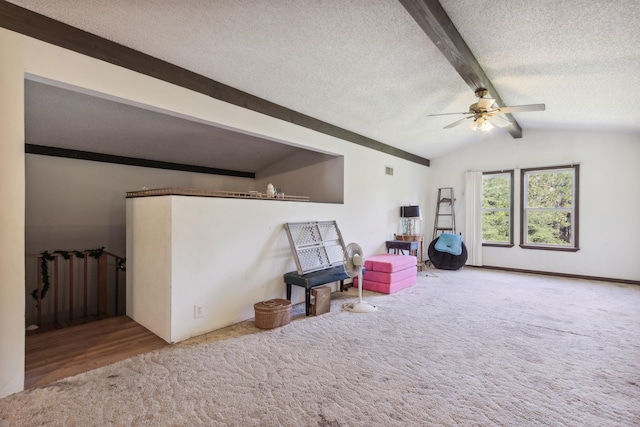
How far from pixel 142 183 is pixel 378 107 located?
412 centimetres

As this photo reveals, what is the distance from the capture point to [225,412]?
6.18 feet

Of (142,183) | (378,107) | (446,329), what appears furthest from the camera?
(142,183)

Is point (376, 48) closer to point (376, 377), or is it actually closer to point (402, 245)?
point (376, 377)

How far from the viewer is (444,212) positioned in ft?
24.8

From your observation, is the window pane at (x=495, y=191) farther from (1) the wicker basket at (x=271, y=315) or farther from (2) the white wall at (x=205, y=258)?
(1) the wicker basket at (x=271, y=315)

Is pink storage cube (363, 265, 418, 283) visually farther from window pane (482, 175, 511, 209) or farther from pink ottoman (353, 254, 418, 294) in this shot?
window pane (482, 175, 511, 209)

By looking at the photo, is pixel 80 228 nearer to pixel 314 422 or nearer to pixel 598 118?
pixel 314 422

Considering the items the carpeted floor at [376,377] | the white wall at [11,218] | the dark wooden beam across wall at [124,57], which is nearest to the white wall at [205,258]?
the carpeted floor at [376,377]

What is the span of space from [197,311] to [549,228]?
6769 mm

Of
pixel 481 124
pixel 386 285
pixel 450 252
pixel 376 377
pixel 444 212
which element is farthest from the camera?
pixel 444 212

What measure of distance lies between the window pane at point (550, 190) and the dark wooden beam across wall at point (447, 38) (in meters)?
3.50

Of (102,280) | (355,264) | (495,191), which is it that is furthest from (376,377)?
(495,191)

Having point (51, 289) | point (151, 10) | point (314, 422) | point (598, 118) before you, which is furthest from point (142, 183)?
point (598, 118)

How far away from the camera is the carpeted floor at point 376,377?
73.0 inches
